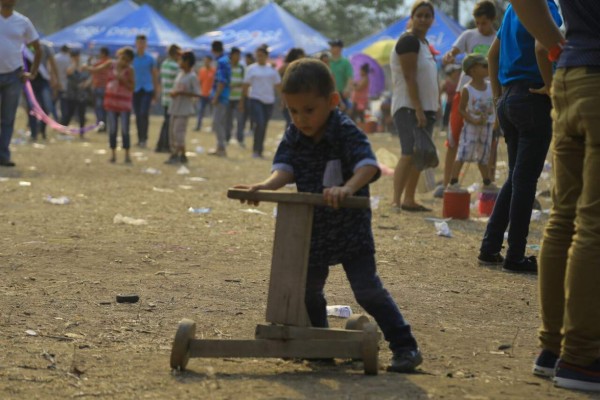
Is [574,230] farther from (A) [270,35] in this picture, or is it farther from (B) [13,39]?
(A) [270,35]

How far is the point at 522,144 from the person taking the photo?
694cm

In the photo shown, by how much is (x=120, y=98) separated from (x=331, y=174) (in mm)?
12461

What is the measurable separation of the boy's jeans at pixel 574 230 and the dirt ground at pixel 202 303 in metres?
0.23

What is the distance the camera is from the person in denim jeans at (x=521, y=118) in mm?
6855

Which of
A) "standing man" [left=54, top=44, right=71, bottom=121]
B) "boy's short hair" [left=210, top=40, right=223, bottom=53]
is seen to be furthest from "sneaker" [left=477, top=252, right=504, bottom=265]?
"standing man" [left=54, top=44, right=71, bottom=121]

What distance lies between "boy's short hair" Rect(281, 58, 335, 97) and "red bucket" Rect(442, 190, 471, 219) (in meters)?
6.12

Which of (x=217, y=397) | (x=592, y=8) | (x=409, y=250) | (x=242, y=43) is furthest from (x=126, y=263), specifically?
(x=242, y=43)

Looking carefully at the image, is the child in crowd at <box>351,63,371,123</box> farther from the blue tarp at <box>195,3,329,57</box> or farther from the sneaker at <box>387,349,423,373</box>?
the sneaker at <box>387,349,423,373</box>

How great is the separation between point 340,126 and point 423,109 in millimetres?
6153

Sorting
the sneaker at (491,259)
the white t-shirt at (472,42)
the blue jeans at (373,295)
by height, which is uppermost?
the white t-shirt at (472,42)

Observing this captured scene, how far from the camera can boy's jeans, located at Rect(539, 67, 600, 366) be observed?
416cm

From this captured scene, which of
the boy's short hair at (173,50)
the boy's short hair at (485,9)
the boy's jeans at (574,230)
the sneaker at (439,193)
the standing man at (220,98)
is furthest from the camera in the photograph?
A: the standing man at (220,98)

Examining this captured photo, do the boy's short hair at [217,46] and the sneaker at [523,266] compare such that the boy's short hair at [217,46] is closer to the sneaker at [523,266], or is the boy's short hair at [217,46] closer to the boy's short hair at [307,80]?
the sneaker at [523,266]

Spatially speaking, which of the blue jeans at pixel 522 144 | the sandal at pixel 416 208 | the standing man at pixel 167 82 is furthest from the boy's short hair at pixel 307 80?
the standing man at pixel 167 82
